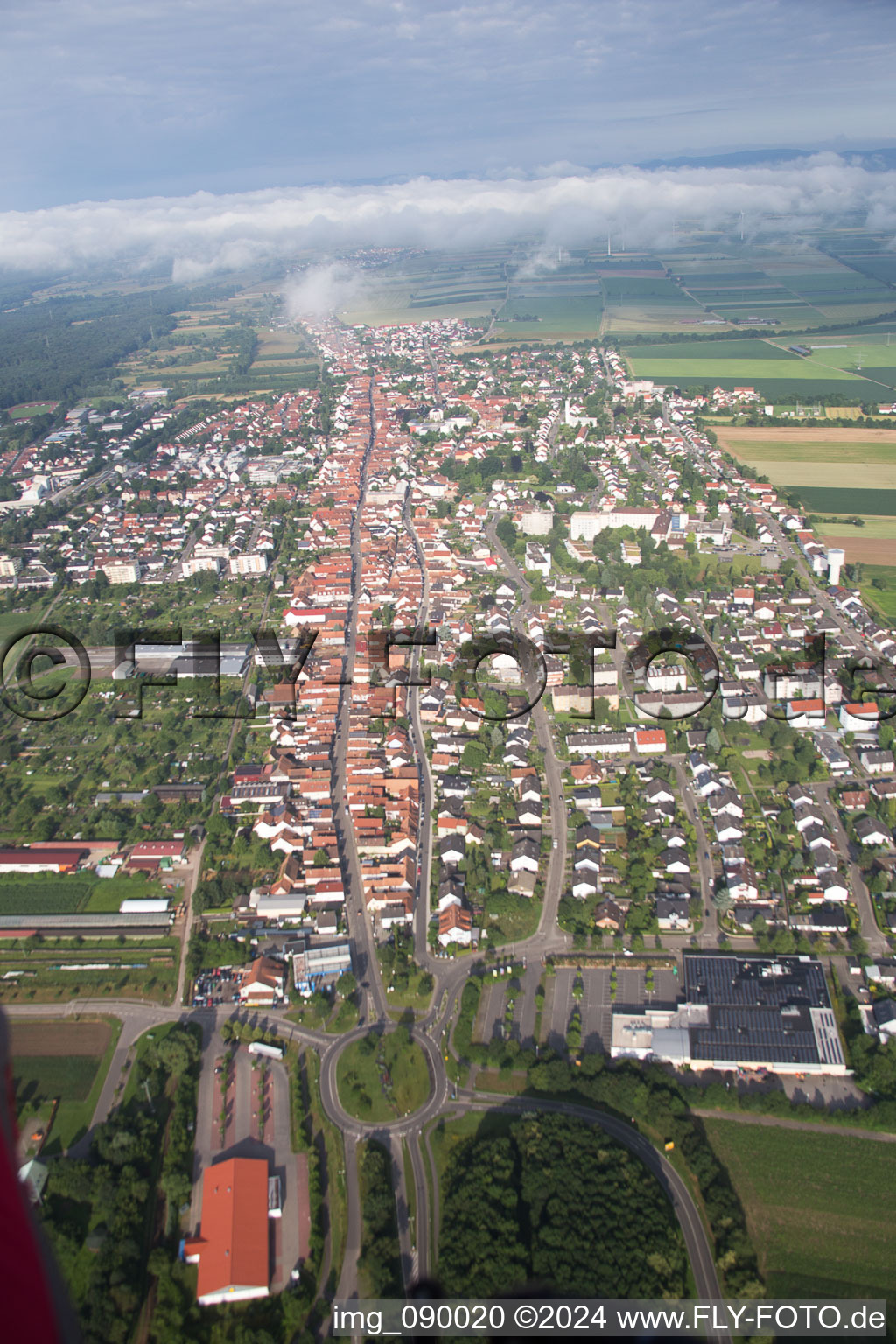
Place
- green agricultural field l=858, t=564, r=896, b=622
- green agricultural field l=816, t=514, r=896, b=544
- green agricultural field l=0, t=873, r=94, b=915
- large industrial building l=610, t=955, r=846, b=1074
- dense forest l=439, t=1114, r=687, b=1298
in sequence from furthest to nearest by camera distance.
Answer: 1. green agricultural field l=816, t=514, r=896, b=544
2. green agricultural field l=858, t=564, r=896, b=622
3. green agricultural field l=0, t=873, r=94, b=915
4. large industrial building l=610, t=955, r=846, b=1074
5. dense forest l=439, t=1114, r=687, b=1298

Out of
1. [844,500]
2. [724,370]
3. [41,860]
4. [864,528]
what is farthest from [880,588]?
[724,370]

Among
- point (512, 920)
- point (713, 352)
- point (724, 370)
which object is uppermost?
point (713, 352)

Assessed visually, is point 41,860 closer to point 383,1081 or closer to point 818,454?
point 383,1081

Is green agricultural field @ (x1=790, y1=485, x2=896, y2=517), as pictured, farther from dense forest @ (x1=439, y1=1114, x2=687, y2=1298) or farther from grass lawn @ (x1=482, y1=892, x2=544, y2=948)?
dense forest @ (x1=439, y1=1114, x2=687, y2=1298)

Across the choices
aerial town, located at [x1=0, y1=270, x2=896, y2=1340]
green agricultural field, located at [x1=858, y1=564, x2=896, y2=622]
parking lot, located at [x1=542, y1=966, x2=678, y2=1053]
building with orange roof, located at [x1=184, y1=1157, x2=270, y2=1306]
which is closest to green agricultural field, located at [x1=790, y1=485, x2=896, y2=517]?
aerial town, located at [x1=0, y1=270, x2=896, y2=1340]

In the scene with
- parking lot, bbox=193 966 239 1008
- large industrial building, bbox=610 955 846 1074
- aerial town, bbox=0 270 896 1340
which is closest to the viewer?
aerial town, bbox=0 270 896 1340

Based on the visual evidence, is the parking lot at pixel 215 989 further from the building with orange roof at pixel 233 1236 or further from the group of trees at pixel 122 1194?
the building with orange roof at pixel 233 1236

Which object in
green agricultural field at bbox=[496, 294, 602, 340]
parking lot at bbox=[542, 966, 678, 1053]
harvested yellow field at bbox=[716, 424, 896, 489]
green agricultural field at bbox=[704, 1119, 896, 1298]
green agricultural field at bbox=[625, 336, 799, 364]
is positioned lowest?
green agricultural field at bbox=[704, 1119, 896, 1298]
